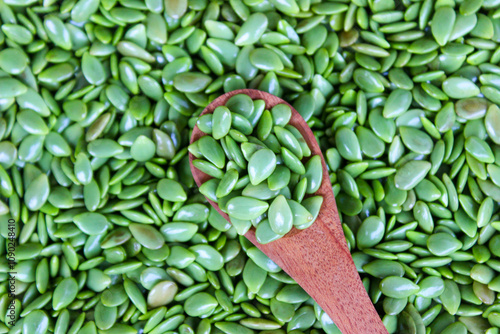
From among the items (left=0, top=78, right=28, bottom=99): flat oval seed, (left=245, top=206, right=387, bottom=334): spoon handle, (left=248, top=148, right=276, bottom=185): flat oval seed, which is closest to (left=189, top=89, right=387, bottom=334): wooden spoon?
(left=245, top=206, right=387, bottom=334): spoon handle

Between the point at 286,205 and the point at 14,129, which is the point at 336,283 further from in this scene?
the point at 14,129

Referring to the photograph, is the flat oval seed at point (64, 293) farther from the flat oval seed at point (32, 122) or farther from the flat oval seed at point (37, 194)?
the flat oval seed at point (32, 122)

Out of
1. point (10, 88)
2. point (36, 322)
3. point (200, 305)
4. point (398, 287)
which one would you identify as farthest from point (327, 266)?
point (10, 88)

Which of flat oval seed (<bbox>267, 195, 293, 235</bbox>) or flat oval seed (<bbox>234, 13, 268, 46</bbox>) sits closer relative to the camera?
flat oval seed (<bbox>267, 195, 293, 235</bbox>)

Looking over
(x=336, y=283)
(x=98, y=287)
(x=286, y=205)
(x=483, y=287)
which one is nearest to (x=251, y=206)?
(x=286, y=205)

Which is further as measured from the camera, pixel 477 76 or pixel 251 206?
pixel 477 76

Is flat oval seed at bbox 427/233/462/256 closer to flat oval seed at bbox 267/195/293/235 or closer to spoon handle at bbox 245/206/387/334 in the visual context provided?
spoon handle at bbox 245/206/387/334

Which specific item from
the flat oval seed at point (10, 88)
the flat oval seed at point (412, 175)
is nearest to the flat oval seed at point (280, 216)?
the flat oval seed at point (412, 175)

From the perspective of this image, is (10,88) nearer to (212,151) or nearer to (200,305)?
(212,151)
